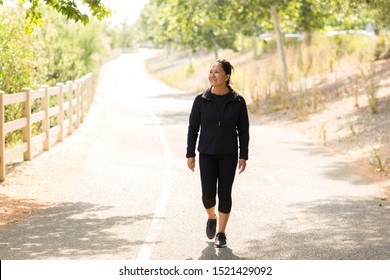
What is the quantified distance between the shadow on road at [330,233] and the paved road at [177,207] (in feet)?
A: 0.04

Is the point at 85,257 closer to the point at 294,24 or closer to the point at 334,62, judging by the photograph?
the point at 334,62

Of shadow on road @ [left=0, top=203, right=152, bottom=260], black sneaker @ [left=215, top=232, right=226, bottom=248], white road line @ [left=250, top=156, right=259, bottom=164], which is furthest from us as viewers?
white road line @ [left=250, top=156, right=259, bottom=164]

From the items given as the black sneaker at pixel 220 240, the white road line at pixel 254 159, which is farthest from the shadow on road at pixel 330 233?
the white road line at pixel 254 159

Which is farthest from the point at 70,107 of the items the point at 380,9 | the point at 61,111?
the point at 380,9

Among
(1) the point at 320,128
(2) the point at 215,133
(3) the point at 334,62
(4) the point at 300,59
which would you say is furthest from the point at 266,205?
(4) the point at 300,59

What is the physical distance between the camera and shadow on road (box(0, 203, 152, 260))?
24.8 feet

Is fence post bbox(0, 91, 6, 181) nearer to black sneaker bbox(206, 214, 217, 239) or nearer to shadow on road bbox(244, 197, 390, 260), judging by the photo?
shadow on road bbox(244, 197, 390, 260)

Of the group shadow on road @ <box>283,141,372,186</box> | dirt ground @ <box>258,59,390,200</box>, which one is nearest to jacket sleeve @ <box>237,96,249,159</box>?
dirt ground @ <box>258,59,390,200</box>

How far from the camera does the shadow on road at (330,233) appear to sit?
24.5 ft

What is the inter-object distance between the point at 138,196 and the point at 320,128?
9738mm

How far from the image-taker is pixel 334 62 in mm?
31250

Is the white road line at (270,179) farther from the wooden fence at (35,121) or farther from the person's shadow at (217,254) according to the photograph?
the person's shadow at (217,254)

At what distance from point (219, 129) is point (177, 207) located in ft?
10.2

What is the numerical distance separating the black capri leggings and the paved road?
512 mm
